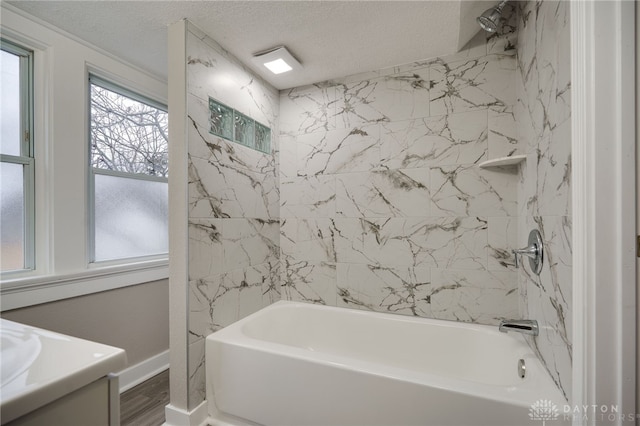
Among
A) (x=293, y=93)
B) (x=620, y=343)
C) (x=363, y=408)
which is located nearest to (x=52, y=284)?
(x=363, y=408)

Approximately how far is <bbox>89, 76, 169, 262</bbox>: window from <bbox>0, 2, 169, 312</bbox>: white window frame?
11 cm

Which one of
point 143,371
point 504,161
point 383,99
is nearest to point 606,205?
point 504,161

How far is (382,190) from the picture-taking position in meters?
2.17

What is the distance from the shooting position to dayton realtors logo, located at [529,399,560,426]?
3.36ft

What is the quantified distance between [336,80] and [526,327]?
2.16 metres

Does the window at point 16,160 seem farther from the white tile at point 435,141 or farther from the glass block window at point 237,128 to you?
the white tile at point 435,141

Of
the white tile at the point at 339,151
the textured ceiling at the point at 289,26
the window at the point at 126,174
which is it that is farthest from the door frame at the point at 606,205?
the window at the point at 126,174

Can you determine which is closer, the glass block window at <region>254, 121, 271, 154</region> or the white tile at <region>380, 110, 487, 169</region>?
the white tile at <region>380, 110, 487, 169</region>

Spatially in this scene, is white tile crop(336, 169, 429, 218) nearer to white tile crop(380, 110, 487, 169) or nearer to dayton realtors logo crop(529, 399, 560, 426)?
white tile crop(380, 110, 487, 169)

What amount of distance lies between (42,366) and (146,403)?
165cm

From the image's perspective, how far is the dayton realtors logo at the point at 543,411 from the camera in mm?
1024

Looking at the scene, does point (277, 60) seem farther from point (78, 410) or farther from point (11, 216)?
point (78, 410)

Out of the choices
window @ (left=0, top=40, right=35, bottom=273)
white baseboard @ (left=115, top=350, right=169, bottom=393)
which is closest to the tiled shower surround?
white baseboard @ (left=115, top=350, right=169, bottom=393)

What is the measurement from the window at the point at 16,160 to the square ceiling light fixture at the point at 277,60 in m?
1.39
